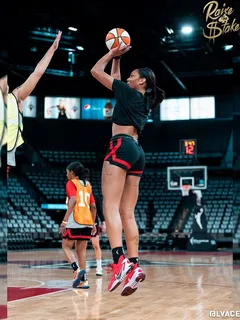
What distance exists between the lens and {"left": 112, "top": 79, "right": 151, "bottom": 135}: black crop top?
13.5 ft

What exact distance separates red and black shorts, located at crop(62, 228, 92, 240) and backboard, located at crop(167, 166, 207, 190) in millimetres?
13049

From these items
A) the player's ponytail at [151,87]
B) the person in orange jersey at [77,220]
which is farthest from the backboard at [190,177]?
the player's ponytail at [151,87]

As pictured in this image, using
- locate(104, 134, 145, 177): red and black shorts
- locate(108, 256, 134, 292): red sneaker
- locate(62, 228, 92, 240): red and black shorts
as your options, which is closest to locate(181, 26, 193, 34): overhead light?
locate(62, 228, 92, 240): red and black shorts

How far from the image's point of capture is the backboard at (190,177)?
2005 cm

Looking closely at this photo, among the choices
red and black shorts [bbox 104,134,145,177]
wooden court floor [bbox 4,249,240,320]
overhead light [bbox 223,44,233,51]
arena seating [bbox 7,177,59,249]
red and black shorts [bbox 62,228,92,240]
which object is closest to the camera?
red and black shorts [bbox 104,134,145,177]

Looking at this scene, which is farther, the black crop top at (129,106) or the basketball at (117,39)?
the basketball at (117,39)

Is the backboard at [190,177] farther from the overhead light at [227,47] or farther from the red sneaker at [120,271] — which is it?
the red sneaker at [120,271]

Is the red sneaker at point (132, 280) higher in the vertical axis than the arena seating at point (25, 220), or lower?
higher

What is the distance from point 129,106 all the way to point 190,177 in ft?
53.9

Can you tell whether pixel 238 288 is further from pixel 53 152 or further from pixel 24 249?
pixel 53 152

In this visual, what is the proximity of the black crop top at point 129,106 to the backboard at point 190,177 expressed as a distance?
16.0m

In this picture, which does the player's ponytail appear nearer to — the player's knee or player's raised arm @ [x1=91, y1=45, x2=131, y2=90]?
player's raised arm @ [x1=91, y1=45, x2=131, y2=90]

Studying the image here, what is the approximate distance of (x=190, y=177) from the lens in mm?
20281

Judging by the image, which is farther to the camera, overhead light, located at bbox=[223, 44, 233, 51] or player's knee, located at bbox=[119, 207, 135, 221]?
overhead light, located at bbox=[223, 44, 233, 51]
